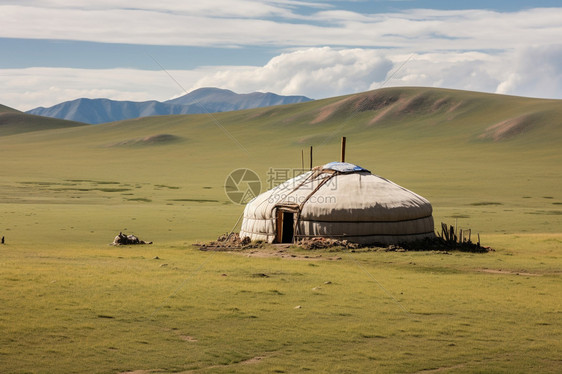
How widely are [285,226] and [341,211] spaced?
2121 millimetres

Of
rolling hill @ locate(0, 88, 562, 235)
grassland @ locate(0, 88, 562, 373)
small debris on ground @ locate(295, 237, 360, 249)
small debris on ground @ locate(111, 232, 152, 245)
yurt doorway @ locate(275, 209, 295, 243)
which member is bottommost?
grassland @ locate(0, 88, 562, 373)

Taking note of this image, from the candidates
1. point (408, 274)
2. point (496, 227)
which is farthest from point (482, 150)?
point (408, 274)

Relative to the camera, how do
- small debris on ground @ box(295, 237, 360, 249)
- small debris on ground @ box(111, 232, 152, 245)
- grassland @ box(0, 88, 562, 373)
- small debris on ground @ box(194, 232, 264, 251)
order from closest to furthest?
grassland @ box(0, 88, 562, 373), small debris on ground @ box(295, 237, 360, 249), small debris on ground @ box(194, 232, 264, 251), small debris on ground @ box(111, 232, 152, 245)

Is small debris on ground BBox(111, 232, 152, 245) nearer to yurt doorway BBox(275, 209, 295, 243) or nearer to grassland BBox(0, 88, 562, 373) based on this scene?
grassland BBox(0, 88, 562, 373)

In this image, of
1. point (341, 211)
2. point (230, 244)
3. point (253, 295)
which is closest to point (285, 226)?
point (230, 244)

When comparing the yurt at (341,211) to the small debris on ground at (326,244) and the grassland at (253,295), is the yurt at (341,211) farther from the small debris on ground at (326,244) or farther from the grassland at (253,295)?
the grassland at (253,295)

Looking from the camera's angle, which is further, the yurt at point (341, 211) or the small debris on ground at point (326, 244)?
the yurt at point (341, 211)

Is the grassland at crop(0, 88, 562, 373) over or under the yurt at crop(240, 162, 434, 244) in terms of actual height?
under

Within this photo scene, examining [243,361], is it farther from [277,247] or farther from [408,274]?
[277,247]

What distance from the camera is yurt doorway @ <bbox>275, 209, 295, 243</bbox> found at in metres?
20.3

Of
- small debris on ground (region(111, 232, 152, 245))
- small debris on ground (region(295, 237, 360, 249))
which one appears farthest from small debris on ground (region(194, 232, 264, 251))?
small debris on ground (region(111, 232, 152, 245))

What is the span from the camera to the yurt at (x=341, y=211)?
1958cm

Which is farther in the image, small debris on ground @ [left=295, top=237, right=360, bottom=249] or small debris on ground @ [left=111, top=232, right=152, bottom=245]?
small debris on ground @ [left=111, top=232, right=152, bottom=245]

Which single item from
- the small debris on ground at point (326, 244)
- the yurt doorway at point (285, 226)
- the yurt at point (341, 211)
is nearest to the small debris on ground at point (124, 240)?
the yurt at point (341, 211)
